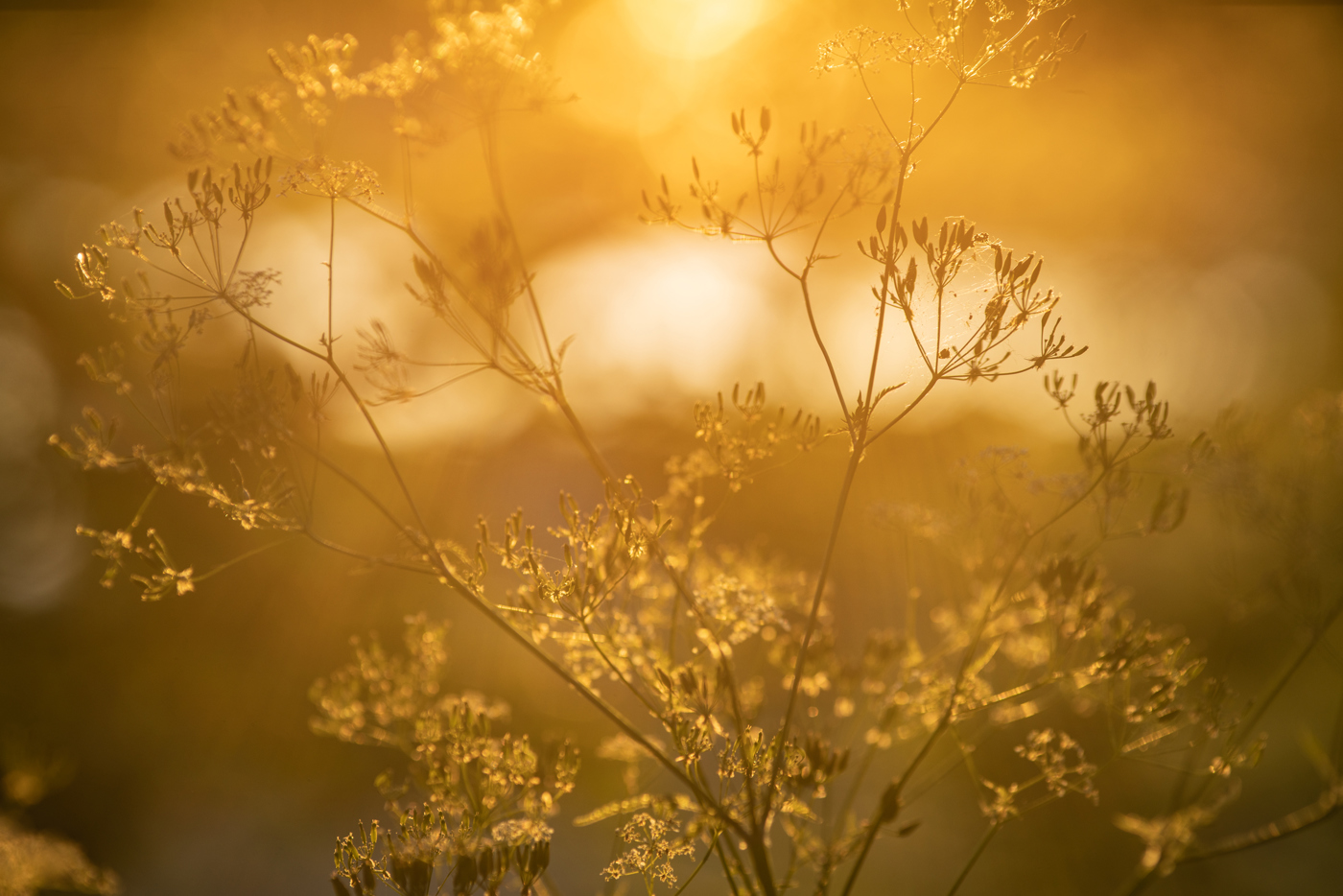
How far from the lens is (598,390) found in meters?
4.06

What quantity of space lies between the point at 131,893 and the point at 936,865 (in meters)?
5.56

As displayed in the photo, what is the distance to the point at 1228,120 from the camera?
539 centimetres

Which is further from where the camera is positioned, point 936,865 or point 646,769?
point 936,865

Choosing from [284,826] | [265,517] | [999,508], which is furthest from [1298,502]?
Answer: [284,826]

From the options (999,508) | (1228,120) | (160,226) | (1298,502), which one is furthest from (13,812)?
(1228,120)

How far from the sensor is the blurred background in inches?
152

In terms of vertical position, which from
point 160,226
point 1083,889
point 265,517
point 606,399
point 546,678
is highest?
point 606,399

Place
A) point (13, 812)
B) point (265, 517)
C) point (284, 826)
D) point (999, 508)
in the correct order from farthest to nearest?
point (284, 826) → point (13, 812) → point (999, 508) → point (265, 517)

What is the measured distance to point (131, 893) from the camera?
16.5 feet

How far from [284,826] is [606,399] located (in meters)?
3.90

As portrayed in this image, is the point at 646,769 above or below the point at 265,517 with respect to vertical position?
below

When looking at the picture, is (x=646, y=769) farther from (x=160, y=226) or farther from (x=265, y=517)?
(x=160, y=226)

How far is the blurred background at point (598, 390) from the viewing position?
12.7 ft

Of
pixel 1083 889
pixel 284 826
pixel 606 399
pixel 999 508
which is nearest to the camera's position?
pixel 999 508
